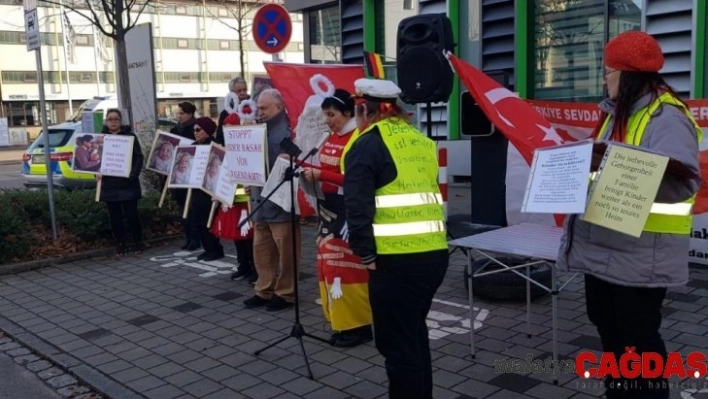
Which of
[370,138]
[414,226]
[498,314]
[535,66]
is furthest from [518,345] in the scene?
[535,66]

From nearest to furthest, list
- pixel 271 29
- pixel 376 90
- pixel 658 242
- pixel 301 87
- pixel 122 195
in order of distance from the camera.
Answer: pixel 658 242 → pixel 376 90 → pixel 301 87 → pixel 271 29 → pixel 122 195

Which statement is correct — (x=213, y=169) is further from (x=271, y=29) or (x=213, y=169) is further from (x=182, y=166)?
(x=271, y=29)

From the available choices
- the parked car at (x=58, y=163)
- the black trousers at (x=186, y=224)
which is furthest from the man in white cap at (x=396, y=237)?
the parked car at (x=58, y=163)

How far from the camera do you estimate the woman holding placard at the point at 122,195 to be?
27.9 ft

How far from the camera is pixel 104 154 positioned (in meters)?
8.59

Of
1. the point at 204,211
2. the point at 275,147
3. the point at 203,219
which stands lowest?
the point at 203,219

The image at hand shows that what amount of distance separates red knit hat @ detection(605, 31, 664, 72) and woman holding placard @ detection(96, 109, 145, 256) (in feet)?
22.4

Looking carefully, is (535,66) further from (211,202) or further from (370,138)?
(370,138)

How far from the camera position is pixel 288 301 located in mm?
6137

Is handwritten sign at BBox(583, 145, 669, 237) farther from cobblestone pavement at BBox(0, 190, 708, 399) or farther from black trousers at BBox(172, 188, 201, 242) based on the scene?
black trousers at BBox(172, 188, 201, 242)

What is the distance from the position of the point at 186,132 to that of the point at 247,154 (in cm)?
308

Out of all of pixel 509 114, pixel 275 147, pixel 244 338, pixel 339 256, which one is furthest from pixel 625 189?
pixel 275 147

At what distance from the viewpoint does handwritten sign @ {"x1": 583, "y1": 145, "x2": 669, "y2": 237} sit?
2.61 m

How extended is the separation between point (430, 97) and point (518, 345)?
131 inches
